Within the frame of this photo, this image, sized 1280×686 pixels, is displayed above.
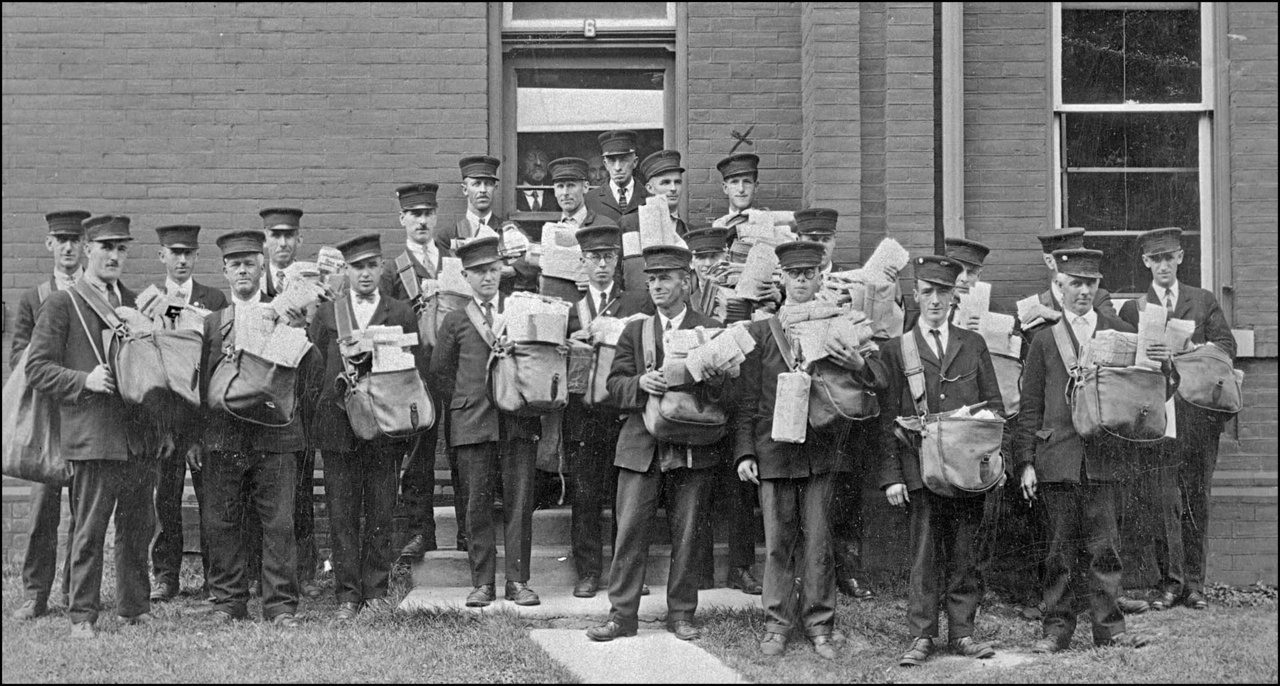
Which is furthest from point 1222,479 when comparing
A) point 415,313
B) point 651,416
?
point 415,313

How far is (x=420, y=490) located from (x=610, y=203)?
2.33 metres

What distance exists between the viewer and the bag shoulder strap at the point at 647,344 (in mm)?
6906

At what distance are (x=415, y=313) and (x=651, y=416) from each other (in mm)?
1847

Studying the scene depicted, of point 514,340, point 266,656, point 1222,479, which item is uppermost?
point 514,340

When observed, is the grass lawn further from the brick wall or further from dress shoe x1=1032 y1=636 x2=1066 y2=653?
the brick wall

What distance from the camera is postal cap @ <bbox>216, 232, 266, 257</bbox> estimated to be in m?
7.38

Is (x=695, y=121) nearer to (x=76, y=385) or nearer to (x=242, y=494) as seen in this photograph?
(x=242, y=494)

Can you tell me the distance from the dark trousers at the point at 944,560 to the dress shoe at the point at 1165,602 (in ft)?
5.14

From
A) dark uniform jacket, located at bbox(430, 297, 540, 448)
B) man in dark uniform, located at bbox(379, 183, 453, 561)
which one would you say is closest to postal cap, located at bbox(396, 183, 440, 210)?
man in dark uniform, located at bbox(379, 183, 453, 561)

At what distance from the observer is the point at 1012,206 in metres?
8.94

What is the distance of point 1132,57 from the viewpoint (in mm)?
9109

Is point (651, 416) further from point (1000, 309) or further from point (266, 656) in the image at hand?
point (1000, 309)

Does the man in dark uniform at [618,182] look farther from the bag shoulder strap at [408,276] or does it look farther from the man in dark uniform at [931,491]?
the man in dark uniform at [931,491]

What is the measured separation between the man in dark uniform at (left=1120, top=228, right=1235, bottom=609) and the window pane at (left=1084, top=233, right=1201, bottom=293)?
35.7 inches
